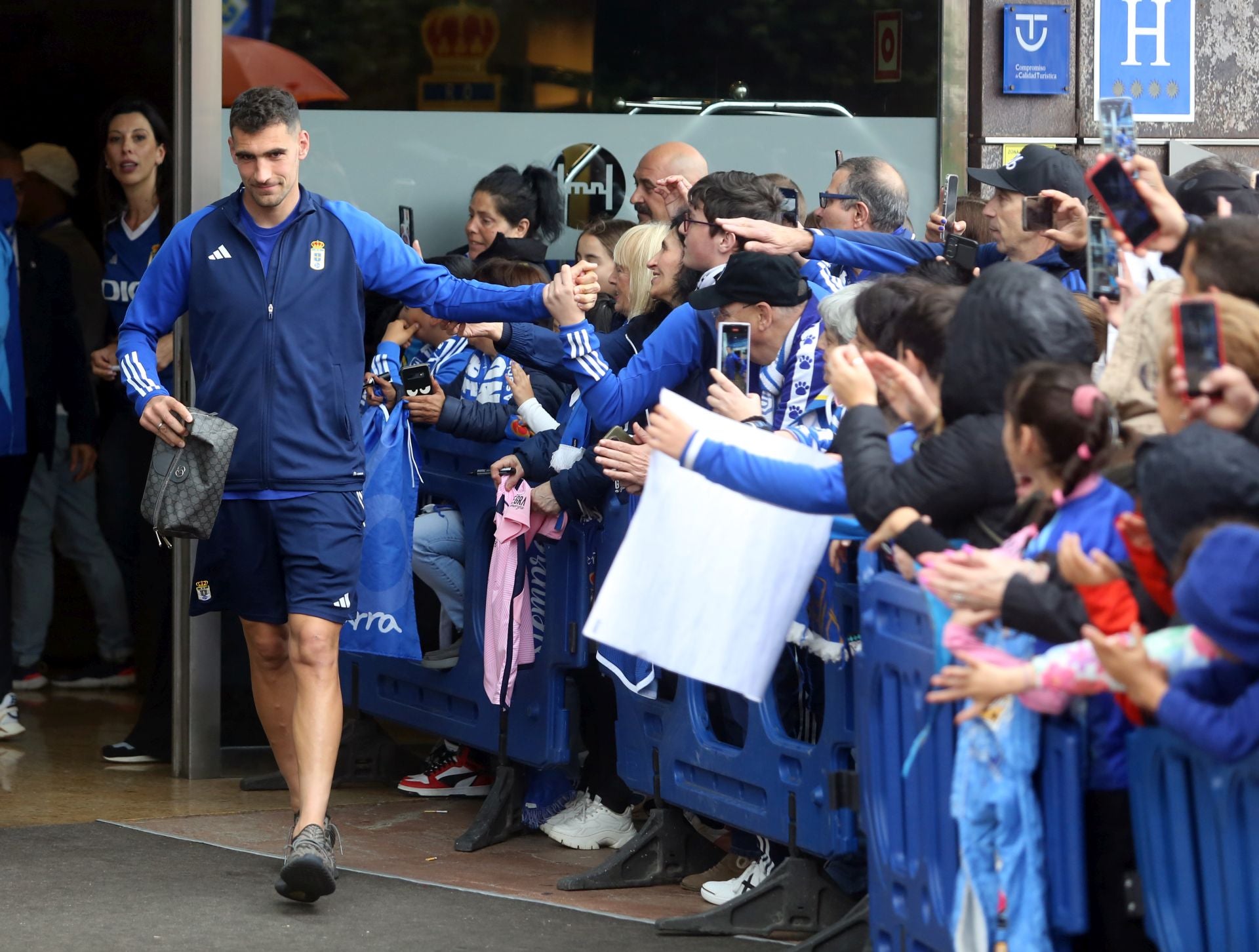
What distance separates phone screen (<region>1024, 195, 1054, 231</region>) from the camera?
5.00 meters

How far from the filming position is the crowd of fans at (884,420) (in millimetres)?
2855

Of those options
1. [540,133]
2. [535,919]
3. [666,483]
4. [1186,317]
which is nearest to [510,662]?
[535,919]

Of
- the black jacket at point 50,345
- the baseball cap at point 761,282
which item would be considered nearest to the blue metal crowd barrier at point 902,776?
the baseball cap at point 761,282

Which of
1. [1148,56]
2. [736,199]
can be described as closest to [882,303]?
[736,199]

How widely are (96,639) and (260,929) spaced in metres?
4.29

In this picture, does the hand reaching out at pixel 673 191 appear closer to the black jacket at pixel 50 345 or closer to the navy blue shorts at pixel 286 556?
the navy blue shorts at pixel 286 556

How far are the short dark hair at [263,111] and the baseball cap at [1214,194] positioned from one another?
7.89 feet

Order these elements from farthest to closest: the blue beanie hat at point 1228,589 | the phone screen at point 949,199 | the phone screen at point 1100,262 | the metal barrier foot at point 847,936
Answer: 1. the phone screen at point 949,199
2. the metal barrier foot at point 847,936
3. the phone screen at point 1100,262
4. the blue beanie hat at point 1228,589

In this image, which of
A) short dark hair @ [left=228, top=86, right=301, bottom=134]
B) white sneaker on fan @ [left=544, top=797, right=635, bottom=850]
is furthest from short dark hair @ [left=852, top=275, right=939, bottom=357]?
white sneaker on fan @ [left=544, top=797, right=635, bottom=850]

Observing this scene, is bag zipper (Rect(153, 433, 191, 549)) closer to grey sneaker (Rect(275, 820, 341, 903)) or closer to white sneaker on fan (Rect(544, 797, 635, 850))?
grey sneaker (Rect(275, 820, 341, 903))

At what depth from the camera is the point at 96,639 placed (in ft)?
28.4

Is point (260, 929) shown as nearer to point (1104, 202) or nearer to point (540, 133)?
point (1104, 202)

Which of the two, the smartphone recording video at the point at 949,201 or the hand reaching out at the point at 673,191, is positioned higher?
the hand reaching out at the point at 673,191

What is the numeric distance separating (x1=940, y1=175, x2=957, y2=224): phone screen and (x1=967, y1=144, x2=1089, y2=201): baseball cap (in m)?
0.13
